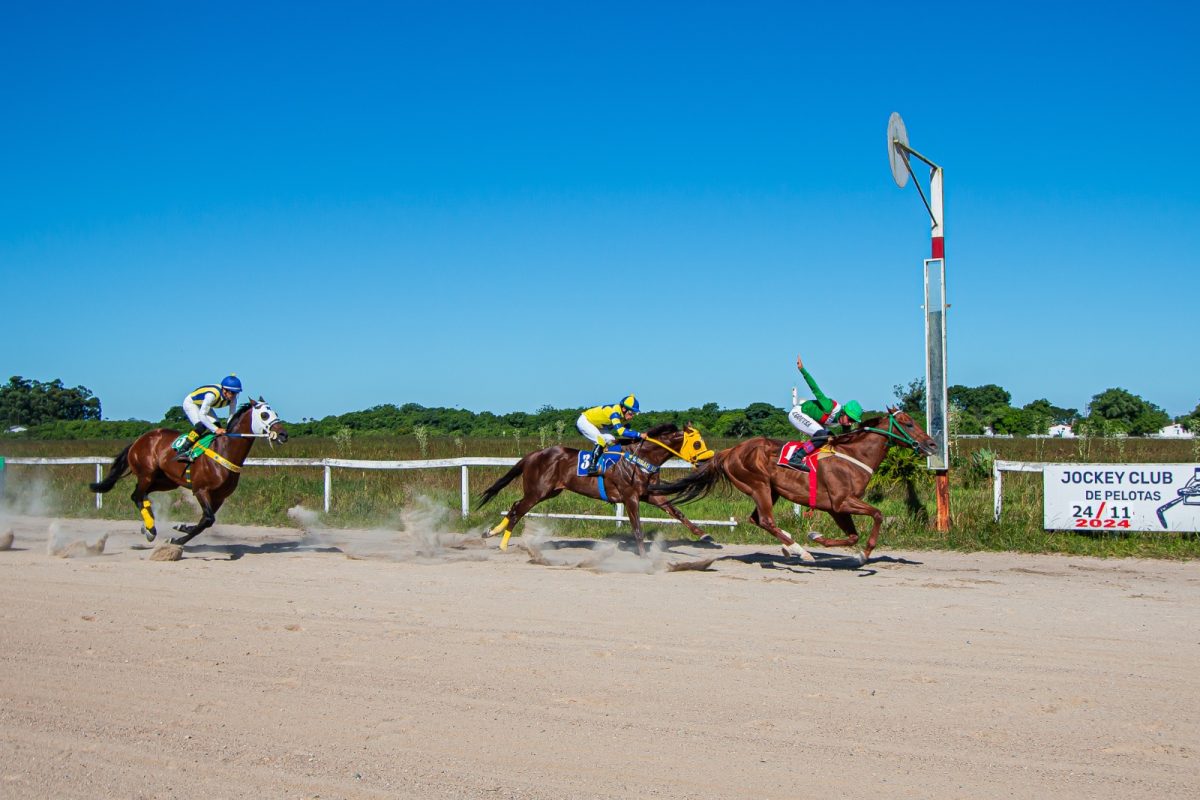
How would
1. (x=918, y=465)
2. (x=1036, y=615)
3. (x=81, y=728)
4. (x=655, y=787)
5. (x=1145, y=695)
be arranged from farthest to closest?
(x=918, y=465) < (x=1036, y=615) < (x=1145, y=695) < (x=81, y=728) < (x=655, y=787)

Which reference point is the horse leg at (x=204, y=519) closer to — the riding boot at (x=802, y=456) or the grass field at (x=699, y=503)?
the grass field at (x=699, y=503)

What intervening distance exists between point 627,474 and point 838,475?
2723 millimetres

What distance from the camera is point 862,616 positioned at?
8.34 metres

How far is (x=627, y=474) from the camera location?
12961 millimetres

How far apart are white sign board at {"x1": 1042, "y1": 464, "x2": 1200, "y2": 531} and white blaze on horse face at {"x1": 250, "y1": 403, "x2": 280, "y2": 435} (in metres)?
10.2

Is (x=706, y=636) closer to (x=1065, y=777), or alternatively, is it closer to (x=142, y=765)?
(x=1065, y=777)

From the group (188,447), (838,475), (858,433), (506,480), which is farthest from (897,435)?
(188,447)

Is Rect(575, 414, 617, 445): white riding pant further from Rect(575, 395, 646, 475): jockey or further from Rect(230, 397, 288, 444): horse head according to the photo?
Rect(230, 397, 288, 444): horse head

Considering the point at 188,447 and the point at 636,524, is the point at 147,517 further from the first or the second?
the point at 636,524

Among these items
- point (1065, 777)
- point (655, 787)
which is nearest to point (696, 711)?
point (655, 787)

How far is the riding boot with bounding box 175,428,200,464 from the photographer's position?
12.9 meters

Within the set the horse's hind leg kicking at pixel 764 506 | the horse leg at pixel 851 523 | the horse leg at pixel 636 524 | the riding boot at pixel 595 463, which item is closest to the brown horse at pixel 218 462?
the riding boot at pixel 595 463

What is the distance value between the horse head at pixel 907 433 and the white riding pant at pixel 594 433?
346 cm

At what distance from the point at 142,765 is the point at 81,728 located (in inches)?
31.1
